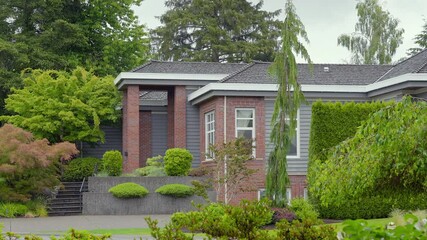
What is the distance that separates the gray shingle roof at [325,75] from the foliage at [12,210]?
26.8ft

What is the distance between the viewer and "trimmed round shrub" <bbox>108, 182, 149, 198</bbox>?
84.9 ft

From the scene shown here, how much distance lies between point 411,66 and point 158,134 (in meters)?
11.1

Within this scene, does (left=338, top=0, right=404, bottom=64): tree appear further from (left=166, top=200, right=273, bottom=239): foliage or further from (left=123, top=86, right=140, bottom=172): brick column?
(left=166, top=200, right=273, bottom=239): foliage

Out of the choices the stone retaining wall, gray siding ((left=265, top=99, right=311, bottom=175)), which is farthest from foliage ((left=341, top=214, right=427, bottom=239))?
gray siding ((left=265, top=99, right=311, bottom=175))

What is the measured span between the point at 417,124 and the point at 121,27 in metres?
33.2

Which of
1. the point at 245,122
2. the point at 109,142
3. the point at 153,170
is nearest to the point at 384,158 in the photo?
the point at 245,122

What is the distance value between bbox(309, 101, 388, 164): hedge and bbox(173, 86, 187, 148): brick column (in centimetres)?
822

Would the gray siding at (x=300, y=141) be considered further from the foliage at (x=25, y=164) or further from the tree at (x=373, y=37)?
the tree at (x=373, y=37)

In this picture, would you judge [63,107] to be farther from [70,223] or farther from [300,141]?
[300,141]

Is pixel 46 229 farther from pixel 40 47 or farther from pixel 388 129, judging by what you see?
pixel 40 47

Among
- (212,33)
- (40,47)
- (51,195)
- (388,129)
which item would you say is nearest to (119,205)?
(51,195)

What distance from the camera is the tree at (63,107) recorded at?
1183 inches

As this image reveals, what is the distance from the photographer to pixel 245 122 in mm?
27500

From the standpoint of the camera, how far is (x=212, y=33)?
173ft
